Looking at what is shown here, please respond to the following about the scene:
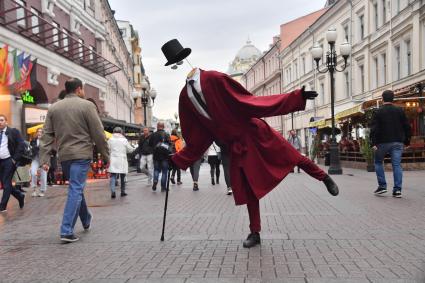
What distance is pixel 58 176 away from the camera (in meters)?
17.5

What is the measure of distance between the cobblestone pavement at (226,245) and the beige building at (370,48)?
54.9 ft

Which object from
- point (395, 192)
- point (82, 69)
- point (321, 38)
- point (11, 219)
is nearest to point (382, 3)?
point (321, 38)

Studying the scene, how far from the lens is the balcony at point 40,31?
18.7 meters

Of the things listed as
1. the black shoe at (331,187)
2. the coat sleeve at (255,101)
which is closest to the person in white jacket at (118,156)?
the coat sleeve at (255,101)

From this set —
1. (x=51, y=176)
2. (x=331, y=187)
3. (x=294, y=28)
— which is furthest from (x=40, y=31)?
(x=294, y=28)

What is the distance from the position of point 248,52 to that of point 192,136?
401 ft

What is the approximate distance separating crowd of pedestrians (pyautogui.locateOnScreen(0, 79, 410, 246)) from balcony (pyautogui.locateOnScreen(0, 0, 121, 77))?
5.87 meters

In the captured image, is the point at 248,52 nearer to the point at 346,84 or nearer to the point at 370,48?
the point at 346,84

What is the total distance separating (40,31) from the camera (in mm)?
22250

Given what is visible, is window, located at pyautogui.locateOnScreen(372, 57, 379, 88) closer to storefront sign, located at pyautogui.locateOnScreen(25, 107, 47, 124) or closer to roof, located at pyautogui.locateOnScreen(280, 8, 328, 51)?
storefront sign, located at pyautogui.locateOnScreen(25, 107, 47, 124)

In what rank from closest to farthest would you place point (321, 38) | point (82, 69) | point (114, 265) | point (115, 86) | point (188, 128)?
1. point (114, 265)
2. point (188, 128)
3. point (82, 69)
4. point (321, 38)
5. point (115, 86)

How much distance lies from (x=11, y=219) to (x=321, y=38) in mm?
40637

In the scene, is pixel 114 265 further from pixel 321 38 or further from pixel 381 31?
pixel 321 38

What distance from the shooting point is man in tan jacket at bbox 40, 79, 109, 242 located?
19.6ft
